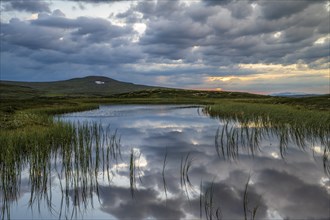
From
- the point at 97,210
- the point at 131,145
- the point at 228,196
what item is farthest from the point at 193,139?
the point at 97,210

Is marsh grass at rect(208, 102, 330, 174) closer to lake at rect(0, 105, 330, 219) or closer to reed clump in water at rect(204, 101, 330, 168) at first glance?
reed clump in water at rect(204, 101, 330, 168)

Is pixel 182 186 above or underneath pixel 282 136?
underneath

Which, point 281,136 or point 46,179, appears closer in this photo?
point 46,179

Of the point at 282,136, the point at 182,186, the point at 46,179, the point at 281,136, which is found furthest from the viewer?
the point at 282,136

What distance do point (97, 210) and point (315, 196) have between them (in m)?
7.25

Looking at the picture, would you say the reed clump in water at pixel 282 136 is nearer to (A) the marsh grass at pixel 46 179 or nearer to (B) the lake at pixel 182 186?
(B) the lake at pixel 182 186

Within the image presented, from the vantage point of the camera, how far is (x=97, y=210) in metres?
9.99

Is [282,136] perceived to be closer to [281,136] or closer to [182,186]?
[281,136]

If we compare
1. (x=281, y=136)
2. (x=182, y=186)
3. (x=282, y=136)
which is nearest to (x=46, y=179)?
(x=182, y=186)

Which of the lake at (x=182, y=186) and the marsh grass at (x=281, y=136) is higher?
the marsh grass at (x=281, y=136)

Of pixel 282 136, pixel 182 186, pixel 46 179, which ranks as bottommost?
pixel 182 186

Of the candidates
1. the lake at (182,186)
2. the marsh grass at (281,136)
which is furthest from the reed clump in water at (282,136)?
the lake at (182,186)

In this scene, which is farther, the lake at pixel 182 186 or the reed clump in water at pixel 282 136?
the reed clump in water at pixel 282 136

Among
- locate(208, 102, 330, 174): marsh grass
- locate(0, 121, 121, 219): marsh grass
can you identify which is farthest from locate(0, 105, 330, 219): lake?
locate(208, 102, 330, 174): marsh grass
